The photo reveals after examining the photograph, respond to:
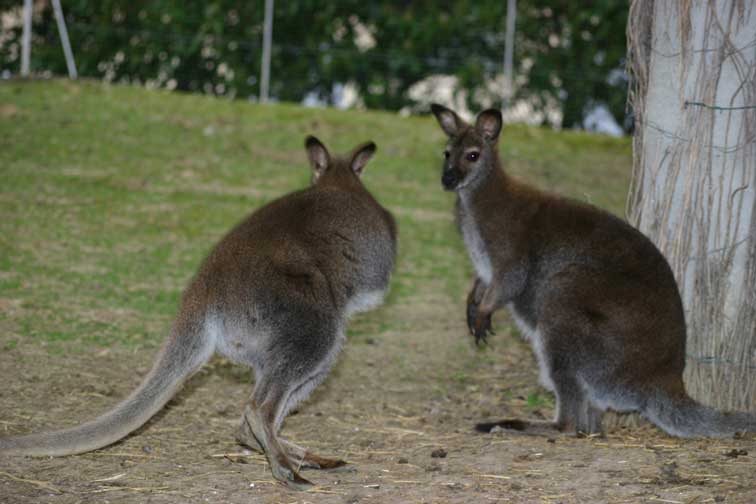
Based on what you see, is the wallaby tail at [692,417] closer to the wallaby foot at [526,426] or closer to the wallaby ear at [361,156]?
the wallaby foot at [526,426]

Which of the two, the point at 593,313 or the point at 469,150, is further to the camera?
the point at 469,150

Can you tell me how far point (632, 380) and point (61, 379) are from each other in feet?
9.93

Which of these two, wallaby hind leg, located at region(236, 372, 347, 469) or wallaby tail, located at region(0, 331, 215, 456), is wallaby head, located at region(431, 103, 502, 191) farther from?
wallaby tail, located at region(0, 331, 215, 456)

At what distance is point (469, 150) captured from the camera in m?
5.63

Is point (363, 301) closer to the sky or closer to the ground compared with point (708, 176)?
closer to the ground

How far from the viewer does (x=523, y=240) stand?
207 inches

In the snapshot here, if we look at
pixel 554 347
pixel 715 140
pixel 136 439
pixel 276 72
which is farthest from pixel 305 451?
pixel 276 72

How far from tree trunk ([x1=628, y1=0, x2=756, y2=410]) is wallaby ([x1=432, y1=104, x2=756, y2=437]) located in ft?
0.96

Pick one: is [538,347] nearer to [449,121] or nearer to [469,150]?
[469,150]

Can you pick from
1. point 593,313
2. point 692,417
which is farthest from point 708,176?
point 692,417

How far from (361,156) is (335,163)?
0.49 feet

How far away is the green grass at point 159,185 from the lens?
23.9 feet

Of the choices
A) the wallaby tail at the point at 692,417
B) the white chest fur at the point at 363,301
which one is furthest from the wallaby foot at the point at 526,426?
the white chest fur at the point at 363,301

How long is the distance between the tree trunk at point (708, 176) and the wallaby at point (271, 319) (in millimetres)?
1558
